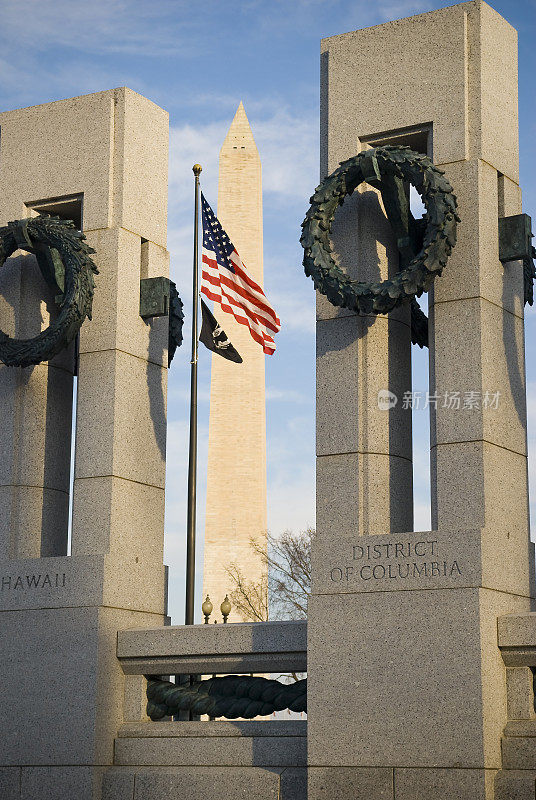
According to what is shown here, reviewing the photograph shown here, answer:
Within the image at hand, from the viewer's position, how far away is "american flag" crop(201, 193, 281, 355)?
59.1 ft

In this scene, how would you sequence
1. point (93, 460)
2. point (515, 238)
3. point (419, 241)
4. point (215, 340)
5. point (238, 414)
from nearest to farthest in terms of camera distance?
point (515, 238) < point (419, 241) < point (93, 460) < point (215, 340) < point (238, 414)

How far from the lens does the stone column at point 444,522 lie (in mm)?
12711

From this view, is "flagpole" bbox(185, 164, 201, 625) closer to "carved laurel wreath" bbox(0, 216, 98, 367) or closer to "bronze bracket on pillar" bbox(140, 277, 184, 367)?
"bronze bracket on pillar" bbox(140, 277, 184, 367)

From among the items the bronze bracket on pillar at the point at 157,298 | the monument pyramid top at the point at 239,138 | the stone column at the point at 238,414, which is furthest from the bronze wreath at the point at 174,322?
the monument pyramid top at the point at 239,138

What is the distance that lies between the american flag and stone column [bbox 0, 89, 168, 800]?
935mm

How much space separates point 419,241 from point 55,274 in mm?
4613

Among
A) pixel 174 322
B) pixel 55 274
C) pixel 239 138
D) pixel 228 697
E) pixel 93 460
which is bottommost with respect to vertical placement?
pixel 228 697

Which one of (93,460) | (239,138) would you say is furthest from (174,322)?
(239,138)

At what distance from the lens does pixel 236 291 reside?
18.2 m

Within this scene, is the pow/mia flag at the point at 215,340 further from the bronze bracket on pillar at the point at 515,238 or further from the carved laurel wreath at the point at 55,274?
the bronze bracket on pillar at the point at 515,238

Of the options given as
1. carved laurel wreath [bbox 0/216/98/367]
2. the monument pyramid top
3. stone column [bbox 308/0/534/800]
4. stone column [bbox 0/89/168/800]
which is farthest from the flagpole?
the monument pyramid top

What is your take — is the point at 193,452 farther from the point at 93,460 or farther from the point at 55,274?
the point at 55,274

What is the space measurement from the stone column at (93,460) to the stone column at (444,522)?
2.79m

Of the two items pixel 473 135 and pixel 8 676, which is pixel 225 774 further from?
pixel 473 135
